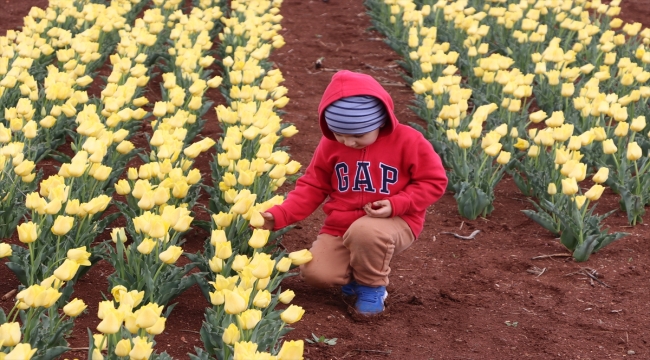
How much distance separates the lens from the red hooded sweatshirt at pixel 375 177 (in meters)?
3.36

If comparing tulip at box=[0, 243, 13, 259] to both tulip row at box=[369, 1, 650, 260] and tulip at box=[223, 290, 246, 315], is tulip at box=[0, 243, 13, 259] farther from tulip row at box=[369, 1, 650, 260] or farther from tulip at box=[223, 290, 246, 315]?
tulip row at box=[369, 1, 650, 260]

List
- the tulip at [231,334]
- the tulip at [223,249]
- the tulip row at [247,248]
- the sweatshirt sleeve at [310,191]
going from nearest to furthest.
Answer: the tulip at [231,334]
the tulip row at [247,248]
the tulip at [223,249]
the sweatshirt sleeve at [310,191]

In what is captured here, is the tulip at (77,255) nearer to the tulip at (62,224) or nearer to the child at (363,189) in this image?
the tulip at (62,224)

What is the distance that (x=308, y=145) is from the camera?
5.43 metres

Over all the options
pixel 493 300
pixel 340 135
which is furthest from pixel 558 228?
pixel 340 135

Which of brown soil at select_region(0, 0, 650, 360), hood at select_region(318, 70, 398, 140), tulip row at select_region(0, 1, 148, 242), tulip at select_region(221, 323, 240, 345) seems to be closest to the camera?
tulip at select_region(221, 323, 240, 345)

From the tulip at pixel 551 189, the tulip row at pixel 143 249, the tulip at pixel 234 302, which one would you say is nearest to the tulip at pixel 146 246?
the tulip row at pixel 143 249

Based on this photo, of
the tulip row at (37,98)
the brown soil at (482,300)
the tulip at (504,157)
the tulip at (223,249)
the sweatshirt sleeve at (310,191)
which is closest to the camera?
the tulip at (223,249)

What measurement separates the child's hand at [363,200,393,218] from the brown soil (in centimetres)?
41

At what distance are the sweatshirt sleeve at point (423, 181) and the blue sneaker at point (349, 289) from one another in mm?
352

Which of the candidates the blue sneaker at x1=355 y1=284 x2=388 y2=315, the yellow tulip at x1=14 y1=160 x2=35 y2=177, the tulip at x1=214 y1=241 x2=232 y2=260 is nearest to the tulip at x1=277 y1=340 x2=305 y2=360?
the tulip at x1=214 y1=241 x2=232 y2=260

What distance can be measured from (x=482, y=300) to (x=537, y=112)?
1416 mm

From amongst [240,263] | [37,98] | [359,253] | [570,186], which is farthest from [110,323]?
[37,98]

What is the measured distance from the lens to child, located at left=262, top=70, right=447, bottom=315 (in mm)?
3215
